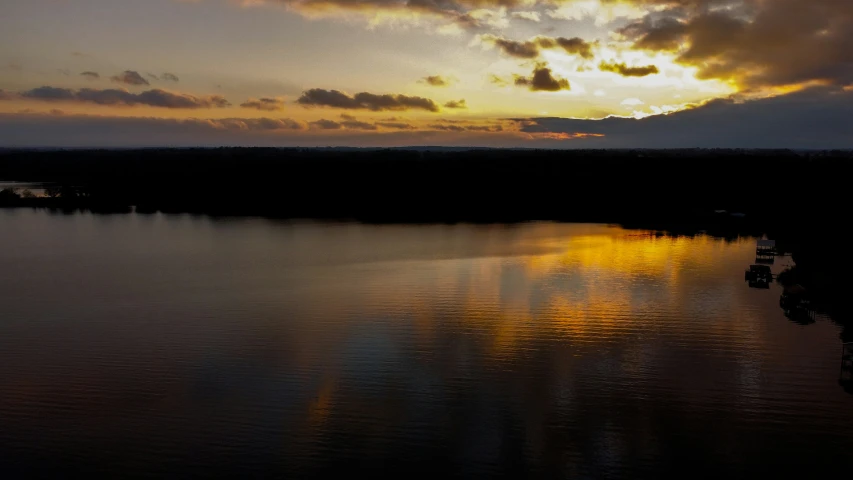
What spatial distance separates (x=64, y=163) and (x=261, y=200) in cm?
5856

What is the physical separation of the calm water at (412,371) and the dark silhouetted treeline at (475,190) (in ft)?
75.9

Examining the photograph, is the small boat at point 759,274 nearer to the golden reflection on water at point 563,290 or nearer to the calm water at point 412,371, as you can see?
the calm water at point 412,371

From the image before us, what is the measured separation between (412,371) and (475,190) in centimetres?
5377

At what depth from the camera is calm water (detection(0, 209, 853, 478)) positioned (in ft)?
41.4

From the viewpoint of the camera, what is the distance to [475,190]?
69.4 m

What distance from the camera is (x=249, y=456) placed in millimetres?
12469

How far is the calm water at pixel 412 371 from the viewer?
12.6m

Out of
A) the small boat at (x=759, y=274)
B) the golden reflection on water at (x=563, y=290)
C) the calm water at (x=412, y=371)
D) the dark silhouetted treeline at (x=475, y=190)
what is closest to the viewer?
the calm water at (x=412, y=371)

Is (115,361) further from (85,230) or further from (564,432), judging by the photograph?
(85,230)

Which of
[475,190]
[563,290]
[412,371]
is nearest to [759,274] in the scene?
[563,290]

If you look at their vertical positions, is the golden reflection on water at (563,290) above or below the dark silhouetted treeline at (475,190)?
below

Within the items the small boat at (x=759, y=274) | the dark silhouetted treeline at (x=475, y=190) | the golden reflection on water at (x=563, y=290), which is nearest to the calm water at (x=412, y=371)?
the golden reflection on water at (x=563, y=290)

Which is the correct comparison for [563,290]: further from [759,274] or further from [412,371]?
[412,371]

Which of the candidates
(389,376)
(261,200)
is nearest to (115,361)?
(389,376)
